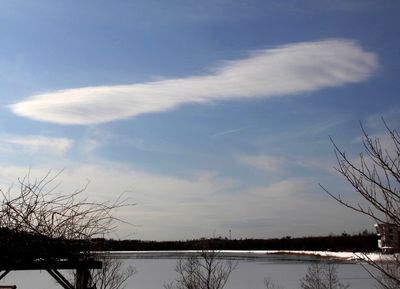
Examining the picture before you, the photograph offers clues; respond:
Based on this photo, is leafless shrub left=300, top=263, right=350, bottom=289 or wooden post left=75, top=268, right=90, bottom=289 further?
leafless shrub left=300, top=263, right=350, bottom=289

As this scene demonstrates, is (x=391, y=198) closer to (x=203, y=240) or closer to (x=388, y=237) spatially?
(x=388, y=237)

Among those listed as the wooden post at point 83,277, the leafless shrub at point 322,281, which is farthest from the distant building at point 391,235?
the leafless shrub at point 322,281

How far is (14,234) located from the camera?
4730mm

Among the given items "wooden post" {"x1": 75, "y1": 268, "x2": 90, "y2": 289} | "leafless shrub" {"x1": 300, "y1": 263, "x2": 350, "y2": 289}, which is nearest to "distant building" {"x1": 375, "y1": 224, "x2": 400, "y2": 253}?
"wooden post" {"x1": 75, "y1": 268, "x2": 90, "y2": 289}

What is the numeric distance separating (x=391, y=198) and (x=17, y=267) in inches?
121

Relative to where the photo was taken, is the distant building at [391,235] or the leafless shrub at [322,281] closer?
the distant building at [391,235]

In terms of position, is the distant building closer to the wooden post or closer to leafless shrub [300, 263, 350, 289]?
the wooden post

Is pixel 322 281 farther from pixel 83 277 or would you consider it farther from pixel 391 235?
pixel 391 235

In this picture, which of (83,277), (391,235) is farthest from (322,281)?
(391,235)

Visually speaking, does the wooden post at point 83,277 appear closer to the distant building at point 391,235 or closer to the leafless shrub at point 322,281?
the distant building at point 391,235

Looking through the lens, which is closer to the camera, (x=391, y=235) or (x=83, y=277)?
(x=391, y=235)

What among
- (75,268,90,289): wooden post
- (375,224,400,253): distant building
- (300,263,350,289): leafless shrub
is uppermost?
(375,224,400,253): distant building

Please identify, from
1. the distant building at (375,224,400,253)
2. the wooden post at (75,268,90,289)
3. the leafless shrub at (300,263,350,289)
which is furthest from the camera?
the leafless shrub at (300,263,350,289)

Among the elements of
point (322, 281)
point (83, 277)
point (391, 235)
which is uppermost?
point (391, 235)
